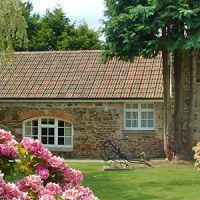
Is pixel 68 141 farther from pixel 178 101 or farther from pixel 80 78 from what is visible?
pixel 178 101

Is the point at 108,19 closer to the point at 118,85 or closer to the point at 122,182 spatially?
the point at 118,85

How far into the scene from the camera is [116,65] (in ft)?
94.0

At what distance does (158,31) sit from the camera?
72.1ft

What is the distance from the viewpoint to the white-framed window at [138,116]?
86.5 ft

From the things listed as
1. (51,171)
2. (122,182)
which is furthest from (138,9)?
(51,171)

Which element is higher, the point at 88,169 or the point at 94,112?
the point at 94,112

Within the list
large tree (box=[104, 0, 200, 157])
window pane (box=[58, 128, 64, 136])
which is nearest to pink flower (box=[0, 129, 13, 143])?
large tree (box=[104, 0, 200, 157])

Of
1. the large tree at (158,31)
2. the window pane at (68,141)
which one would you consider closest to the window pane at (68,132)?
the window pane at (68,141)

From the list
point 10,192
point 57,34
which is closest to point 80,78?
point 57,34

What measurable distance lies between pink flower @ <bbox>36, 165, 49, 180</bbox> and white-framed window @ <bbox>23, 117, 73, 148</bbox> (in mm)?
21153

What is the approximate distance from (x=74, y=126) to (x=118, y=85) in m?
2.82

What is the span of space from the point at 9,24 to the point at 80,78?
31.2 feet

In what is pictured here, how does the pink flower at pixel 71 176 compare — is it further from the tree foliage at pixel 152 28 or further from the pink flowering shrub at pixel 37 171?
the tree foliage at pixel 152 28

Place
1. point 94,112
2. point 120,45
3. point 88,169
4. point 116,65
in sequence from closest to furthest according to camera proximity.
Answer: point 88,169
point 120,45
point 94,112
point 116,65
